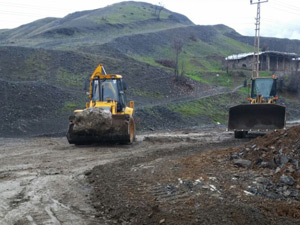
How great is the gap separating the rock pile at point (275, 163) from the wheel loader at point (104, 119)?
560 cm

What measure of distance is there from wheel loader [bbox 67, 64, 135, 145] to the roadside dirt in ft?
8.34

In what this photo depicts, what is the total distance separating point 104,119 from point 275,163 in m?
7.11

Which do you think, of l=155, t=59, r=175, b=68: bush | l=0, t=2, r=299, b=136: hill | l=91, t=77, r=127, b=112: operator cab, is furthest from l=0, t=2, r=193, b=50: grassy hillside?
l=91, t=77, r=127, b=112: operator cab

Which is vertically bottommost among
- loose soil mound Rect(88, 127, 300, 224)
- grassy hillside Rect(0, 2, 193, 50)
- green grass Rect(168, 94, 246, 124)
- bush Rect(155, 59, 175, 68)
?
green grass Rect(168, 94, 246, 124)

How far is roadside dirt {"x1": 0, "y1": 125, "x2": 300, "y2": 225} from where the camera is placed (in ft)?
19.2

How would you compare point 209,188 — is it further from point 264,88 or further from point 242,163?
point 264,88

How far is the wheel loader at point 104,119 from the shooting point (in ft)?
45.2

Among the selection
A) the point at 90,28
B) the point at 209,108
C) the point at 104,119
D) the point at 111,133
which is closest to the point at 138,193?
the point at 104,119

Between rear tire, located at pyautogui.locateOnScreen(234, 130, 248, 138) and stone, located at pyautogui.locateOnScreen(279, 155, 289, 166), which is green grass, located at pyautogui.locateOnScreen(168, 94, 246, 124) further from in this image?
stone, located at pyautogui.locateOnScreen(279, 155, 289, 166)

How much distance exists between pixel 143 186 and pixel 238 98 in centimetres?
3160

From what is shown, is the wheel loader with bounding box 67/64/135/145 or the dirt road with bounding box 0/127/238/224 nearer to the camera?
the dirt road with bounding box 0/127/238/224

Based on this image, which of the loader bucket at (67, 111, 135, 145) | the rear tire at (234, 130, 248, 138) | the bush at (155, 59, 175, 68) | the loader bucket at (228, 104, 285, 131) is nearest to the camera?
the loader bucket at (67, 111, 135, 145)

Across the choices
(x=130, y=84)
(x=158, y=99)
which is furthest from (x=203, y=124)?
(x=130, y=84)

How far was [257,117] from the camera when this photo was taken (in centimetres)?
1667
